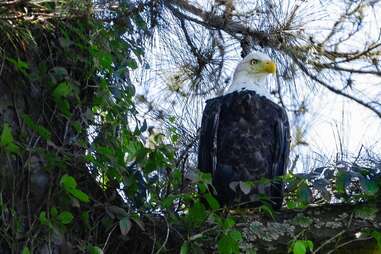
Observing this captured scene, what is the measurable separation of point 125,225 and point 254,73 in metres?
1.26

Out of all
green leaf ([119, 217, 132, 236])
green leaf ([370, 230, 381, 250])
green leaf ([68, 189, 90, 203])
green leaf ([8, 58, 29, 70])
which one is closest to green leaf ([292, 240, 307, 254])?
green leaf ([370, 230, 381, 250])

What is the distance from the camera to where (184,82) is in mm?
3252

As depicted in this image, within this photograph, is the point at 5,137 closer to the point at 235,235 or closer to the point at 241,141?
the point at 235,235

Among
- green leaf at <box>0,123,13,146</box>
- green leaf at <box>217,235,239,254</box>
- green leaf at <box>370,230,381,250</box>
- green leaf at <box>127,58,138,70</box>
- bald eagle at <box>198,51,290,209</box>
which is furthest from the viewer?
bald eagle at <box>198,51,290,209</box>

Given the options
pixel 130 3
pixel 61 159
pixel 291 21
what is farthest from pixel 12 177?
pixel 291 21

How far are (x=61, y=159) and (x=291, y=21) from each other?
3.92 feet

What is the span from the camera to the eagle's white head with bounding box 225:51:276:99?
316 centimetres

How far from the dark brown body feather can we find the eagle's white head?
11cm

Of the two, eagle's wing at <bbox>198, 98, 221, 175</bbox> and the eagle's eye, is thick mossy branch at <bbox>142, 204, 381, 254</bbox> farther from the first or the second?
the eagle's eye

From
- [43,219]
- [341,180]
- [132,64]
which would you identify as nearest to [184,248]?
[43,219]

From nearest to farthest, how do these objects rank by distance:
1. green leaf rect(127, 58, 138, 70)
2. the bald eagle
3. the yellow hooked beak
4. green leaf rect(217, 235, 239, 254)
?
green leaf rect(217, 235, 239, 254) < green leaf rect(127, 58, 138, 70) < the bald eagle < the yellow hooked beak

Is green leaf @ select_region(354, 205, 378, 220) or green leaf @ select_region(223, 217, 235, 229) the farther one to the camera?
green leaf @ select_region(354, 205, 378, 220)

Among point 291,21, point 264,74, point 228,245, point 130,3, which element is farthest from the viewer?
point 264,74

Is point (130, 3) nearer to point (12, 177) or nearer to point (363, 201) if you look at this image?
point (12, 177)
